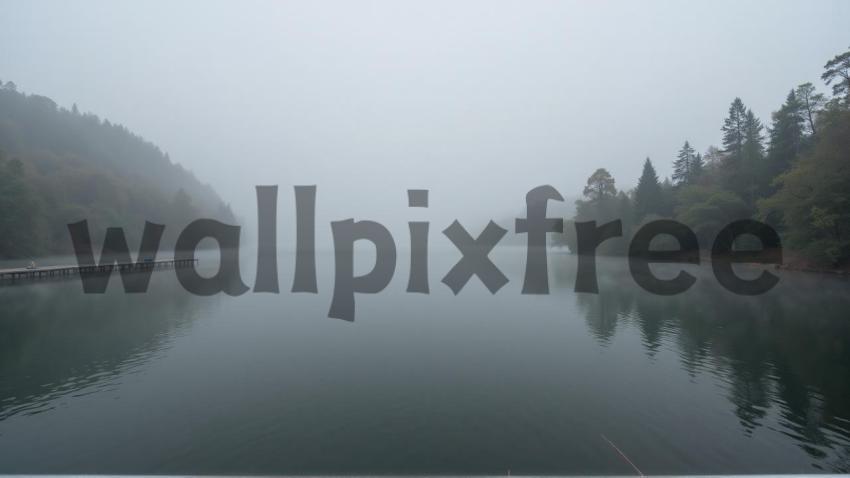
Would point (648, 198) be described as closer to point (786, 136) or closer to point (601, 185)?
point (601, 185)

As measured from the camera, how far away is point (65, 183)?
80.6m

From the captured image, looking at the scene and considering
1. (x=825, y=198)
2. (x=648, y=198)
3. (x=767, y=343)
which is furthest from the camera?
(x=648, y=198)

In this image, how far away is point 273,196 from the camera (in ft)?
58.6

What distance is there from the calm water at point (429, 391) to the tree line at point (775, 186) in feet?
63.6

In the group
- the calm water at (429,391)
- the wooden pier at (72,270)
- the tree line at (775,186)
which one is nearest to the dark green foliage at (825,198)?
the tree line at (775,186)

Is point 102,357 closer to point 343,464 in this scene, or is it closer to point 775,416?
point 343,464

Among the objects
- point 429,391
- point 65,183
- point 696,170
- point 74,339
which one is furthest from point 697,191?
point 65,183

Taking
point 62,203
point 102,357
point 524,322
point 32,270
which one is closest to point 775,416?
point 524,322

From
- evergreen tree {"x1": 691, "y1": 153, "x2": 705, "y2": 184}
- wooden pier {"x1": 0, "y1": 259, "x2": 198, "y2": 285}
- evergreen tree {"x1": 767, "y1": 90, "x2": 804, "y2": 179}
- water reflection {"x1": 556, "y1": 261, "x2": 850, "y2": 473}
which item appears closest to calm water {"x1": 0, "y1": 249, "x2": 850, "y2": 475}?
water reflection {"x1": 556, "y1": 261, "x2": 850, "y2": 473}

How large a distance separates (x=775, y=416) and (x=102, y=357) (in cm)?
2402

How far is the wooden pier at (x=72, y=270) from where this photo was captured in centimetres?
3709

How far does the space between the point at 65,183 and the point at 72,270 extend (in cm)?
5629

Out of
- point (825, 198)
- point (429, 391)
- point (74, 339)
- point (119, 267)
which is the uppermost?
point (825, 198)

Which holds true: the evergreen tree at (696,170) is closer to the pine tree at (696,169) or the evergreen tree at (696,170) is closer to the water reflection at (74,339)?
the pine tree at (696,169)
